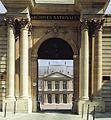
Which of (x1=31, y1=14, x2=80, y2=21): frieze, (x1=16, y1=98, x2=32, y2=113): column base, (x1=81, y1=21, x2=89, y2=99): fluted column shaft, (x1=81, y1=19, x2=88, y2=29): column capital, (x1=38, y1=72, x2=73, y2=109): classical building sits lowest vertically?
(x1=38, y1=72, x2=73, y2=109): classical building

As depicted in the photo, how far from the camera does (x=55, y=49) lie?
40.2 meters

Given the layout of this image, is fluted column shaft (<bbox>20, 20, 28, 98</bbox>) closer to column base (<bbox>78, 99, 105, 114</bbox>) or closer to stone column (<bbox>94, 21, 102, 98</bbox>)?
column base (<bbox>78, 99, 105, 114</bbox>)

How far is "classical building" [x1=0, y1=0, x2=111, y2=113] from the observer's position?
35.7 metres

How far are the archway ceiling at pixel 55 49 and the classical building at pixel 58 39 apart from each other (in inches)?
27.5

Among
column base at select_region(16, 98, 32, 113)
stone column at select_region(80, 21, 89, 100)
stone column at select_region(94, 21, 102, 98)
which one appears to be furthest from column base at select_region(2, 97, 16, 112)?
stone column at select_region(94, 21, 102, 98)

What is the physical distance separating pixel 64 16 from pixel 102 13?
132 inches

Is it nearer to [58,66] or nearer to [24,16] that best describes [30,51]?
[24,16]

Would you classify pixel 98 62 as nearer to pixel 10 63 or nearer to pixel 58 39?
pixel 58 39

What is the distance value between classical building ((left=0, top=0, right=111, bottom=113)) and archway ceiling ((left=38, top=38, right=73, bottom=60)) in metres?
0.70

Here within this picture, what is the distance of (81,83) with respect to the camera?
118ft

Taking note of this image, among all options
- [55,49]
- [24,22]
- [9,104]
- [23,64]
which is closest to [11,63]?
[23,64]

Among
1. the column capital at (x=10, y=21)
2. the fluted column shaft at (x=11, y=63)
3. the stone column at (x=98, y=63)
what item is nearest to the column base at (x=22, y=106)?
the fluted column shaft at (x=11, y=63)

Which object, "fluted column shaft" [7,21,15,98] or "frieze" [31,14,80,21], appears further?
"frieze" [31,14,80,21]

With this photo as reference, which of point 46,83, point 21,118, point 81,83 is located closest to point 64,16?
point 81,83
